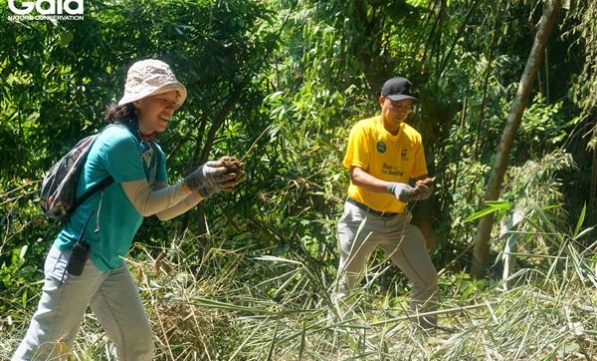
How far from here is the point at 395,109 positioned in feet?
18.5

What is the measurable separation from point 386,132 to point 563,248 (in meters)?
1.60

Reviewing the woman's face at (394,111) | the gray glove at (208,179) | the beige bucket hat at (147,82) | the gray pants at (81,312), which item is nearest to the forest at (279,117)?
the woman's face at (394,111)

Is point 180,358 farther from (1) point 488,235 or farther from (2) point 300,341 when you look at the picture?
(1) point 488,235

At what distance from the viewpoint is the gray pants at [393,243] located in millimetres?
5574

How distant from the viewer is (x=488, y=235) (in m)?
7.89

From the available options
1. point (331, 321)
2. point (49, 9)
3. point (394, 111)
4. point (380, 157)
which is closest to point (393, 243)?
point (380, 157)

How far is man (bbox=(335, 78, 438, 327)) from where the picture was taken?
556 cm

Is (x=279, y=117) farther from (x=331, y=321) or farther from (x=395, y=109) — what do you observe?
(x=331, y=321)

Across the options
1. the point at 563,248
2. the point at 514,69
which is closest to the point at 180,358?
the point at 563,248

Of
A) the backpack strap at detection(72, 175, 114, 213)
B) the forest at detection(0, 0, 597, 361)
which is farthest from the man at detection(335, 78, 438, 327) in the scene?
the backpack strap at detection(72, 175, 114, 213)

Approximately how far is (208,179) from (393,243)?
202 cm

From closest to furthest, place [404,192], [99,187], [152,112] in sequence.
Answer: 1. [99,187]
2. [152,112]
3. [404,192]

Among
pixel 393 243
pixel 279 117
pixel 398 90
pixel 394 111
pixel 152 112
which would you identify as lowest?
pixel 393 243

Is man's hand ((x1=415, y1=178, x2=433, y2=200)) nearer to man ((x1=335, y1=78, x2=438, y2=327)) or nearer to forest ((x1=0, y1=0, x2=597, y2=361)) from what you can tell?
man ((x1=335, y1=78, x2=438, y2=327))
